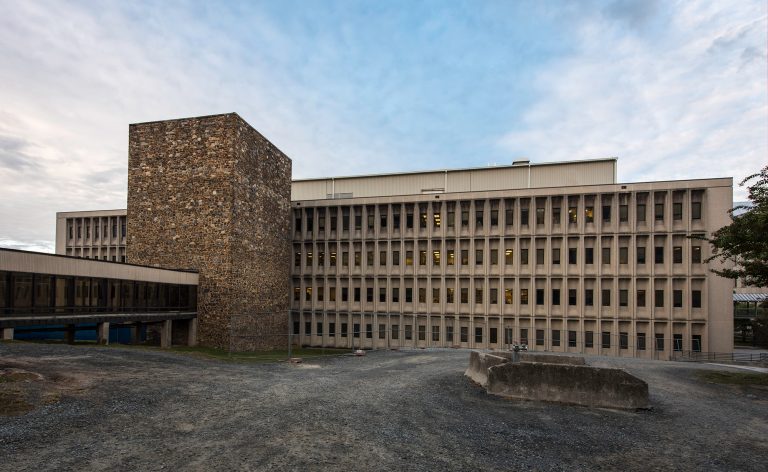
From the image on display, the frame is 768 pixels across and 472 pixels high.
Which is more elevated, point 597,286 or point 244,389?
point 597,286

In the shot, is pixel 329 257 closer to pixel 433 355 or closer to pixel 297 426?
pixel 433 355

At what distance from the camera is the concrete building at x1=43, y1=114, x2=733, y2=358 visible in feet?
116

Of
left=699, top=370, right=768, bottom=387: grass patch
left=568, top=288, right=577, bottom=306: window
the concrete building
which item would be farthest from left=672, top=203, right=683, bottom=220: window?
left=699, top=370, right=768, bottom=387: grass patch

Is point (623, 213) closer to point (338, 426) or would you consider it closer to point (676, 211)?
point (676, 211)

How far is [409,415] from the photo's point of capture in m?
13.1

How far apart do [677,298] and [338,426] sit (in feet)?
125

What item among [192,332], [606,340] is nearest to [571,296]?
[606,340]

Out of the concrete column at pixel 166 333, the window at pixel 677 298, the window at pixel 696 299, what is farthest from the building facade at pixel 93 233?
the window at pixel 696 299

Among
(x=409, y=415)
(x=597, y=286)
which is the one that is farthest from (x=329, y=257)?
(x=409, y=415)

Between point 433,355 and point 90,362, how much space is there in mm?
19686

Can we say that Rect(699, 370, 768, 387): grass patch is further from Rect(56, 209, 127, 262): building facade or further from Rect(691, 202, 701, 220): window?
Rect(56, 209, 127, 262): building facade

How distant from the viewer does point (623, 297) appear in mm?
39219

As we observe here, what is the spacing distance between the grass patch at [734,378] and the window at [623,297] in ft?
53.3

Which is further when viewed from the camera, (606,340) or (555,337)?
(555,337)
